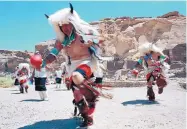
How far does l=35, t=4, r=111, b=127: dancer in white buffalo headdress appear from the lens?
16.6 ft

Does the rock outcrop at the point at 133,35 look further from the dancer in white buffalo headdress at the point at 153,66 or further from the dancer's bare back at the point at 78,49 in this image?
the dancer's bare back at the point at 78,49

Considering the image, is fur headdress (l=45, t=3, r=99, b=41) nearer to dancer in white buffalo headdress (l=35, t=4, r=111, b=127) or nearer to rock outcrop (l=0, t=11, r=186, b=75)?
dancer in white buffalo headdress (l=35, t=4, r=111, b=127)

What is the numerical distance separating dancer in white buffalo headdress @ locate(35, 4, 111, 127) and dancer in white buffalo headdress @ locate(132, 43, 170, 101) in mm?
3711

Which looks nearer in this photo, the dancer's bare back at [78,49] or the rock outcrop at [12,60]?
the dancer's bare back at [78,49]

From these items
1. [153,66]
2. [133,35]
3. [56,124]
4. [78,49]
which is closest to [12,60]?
[133,35]

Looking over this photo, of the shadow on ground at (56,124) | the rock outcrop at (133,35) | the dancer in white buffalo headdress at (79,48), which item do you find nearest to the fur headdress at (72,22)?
the dancer in white buffalo headdress at (79,48)

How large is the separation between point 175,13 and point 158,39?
1239 cm

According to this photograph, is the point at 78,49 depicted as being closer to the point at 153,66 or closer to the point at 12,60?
the point at 153,66

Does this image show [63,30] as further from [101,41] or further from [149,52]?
[149,52]

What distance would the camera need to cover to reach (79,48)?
5258 millimetres

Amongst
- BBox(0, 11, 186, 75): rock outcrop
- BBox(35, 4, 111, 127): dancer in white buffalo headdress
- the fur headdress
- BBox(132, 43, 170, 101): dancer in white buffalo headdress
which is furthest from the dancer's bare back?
BBox(0, 11, 186, 75): rock outcrop

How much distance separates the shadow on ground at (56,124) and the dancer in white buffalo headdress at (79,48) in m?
0.28

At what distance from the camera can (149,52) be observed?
29.2 ft

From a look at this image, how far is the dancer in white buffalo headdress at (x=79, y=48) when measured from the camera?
507 cm
